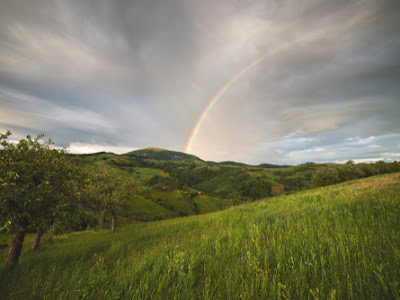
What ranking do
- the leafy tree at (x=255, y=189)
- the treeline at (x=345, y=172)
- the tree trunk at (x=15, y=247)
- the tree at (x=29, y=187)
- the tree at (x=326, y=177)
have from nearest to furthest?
the tree at (x=29, y=187), the tree trunk at (x=15, y=247), the tree at (x=326, y=177), the treeline at (x=345, y=172), the leafy tree at (x=255, y=189)

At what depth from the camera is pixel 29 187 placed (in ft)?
20.7

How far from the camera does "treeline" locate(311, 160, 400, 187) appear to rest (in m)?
62.4

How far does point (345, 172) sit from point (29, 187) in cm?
9690

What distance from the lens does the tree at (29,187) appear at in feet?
18.4

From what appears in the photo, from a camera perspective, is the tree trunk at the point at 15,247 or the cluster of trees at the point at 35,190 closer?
the cluster of trees at the point at 35,190

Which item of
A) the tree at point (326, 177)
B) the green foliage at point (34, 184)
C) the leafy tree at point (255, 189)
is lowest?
the leafy tree at point (255, 189)

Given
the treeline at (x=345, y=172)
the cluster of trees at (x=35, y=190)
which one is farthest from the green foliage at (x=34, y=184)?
the treeline at (x=345, y=172)

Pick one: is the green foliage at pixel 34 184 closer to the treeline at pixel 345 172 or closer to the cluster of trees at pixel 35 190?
the cluster of trees at pixel 35 190

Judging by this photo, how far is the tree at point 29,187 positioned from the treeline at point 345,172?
80.7m

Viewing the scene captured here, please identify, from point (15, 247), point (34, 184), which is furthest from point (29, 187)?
point (15, 247)

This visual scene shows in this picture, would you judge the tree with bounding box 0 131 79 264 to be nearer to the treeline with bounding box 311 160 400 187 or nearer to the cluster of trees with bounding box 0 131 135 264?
the cluster of trees with bounding box 0 131 135 264

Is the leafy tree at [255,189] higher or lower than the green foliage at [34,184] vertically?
lower

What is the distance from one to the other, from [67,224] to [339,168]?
9445 cm

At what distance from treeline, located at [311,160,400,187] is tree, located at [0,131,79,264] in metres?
80.7
